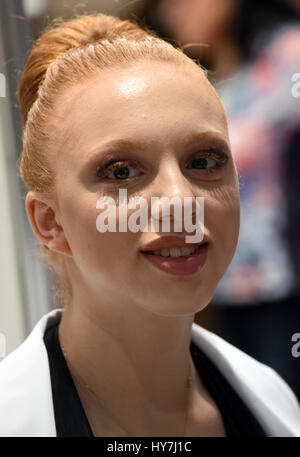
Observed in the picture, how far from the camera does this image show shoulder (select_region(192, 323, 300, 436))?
3.83 feet

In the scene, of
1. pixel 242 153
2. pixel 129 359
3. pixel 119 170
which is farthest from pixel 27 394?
pixel 242 153

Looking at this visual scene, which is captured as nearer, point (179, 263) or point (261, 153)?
point (179, 263)

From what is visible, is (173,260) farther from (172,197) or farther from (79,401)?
(79,401)

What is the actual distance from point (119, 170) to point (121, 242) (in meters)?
0.13

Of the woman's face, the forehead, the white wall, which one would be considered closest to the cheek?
the woman's face

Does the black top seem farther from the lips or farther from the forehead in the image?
the forehead

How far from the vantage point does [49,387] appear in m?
0.99

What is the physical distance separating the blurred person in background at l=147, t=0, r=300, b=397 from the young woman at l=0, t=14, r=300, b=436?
6.9 inches

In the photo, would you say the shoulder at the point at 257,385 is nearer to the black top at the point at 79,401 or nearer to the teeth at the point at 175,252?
the black top at the point at 79,401

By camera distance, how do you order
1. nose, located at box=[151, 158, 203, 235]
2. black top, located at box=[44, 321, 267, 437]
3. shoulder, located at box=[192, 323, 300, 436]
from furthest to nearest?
shoulder, located at box=[192, 323, 300, 436], black top, located at box=[44, 321, 267, 437], nose, located at box=[151, 158, 203, 235]

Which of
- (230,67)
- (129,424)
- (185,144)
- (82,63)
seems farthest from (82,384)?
(230,67)

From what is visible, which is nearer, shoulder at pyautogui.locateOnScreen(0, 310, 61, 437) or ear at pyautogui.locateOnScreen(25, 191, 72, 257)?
shoulder at pyautogui.locateOnScreen(0, 310, 61, 437)

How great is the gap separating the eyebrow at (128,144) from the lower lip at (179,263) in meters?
0.18
